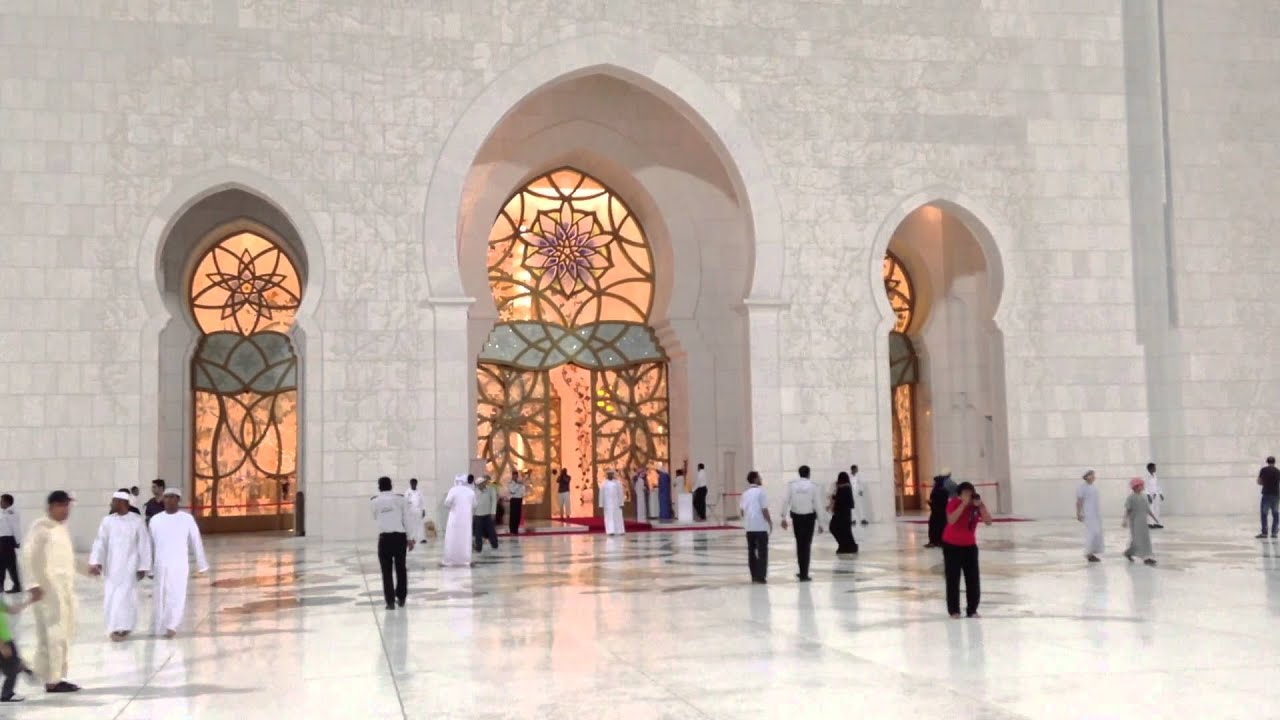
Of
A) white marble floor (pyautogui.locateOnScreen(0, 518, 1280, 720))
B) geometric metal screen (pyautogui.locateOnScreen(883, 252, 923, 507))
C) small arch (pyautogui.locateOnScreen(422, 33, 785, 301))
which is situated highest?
small arch (pyautogui.locateOnScreen(422, 33, 785, 301))

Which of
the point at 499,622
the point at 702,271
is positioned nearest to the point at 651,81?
the point at 702,271

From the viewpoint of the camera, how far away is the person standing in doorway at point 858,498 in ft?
57.5

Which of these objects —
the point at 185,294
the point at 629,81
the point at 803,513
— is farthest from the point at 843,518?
the point at 185,294

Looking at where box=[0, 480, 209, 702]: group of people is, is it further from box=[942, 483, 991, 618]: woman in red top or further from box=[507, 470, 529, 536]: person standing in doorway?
box=[507, 470, 529, 536]: person standing in doorway

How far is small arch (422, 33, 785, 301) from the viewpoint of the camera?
1722 cm

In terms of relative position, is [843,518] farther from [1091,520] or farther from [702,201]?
[702,201]

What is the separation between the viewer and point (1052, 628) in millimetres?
7441

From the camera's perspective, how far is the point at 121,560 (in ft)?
27.7

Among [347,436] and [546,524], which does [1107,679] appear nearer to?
[347,436]

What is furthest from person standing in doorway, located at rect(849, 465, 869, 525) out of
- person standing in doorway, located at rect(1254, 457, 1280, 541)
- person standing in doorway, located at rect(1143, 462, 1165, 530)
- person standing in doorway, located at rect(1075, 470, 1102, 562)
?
person standing in doorway, located at rect(1075, 470, 1102, 562)

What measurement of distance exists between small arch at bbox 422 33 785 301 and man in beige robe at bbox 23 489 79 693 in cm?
1055

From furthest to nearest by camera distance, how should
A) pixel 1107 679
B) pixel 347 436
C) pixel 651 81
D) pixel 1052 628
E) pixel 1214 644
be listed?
1. pixel 651 81
2. pixel 347 436
3. pixel 1052 628
4. pixel 1214 644
5. pixel 1107 679

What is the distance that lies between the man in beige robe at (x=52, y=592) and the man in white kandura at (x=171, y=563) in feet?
4.96

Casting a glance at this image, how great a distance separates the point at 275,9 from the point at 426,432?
606 centimetres
